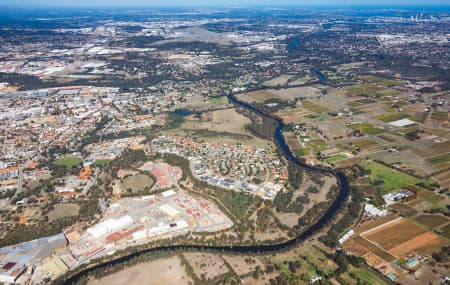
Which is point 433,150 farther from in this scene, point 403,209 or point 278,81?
point 278,81

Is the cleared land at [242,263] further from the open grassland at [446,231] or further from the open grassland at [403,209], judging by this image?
the open grassland at [446,231]

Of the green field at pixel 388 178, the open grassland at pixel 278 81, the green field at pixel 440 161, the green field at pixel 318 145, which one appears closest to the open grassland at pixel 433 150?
the green field at pixel 440 161

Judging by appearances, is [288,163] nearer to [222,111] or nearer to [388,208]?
[388,208]

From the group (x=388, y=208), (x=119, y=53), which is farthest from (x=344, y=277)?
(x=119, y=53)

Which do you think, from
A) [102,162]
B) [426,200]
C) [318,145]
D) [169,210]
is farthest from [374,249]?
[102,162]

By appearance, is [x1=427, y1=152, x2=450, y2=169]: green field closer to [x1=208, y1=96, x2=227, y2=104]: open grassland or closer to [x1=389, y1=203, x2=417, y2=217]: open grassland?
[x1=389, y1=203, x2=417, y2=217]: open grassland

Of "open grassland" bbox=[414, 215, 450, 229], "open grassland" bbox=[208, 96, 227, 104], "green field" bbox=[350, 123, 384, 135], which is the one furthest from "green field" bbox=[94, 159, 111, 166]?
"green field" bbox=[350, 123, 384, 135]
